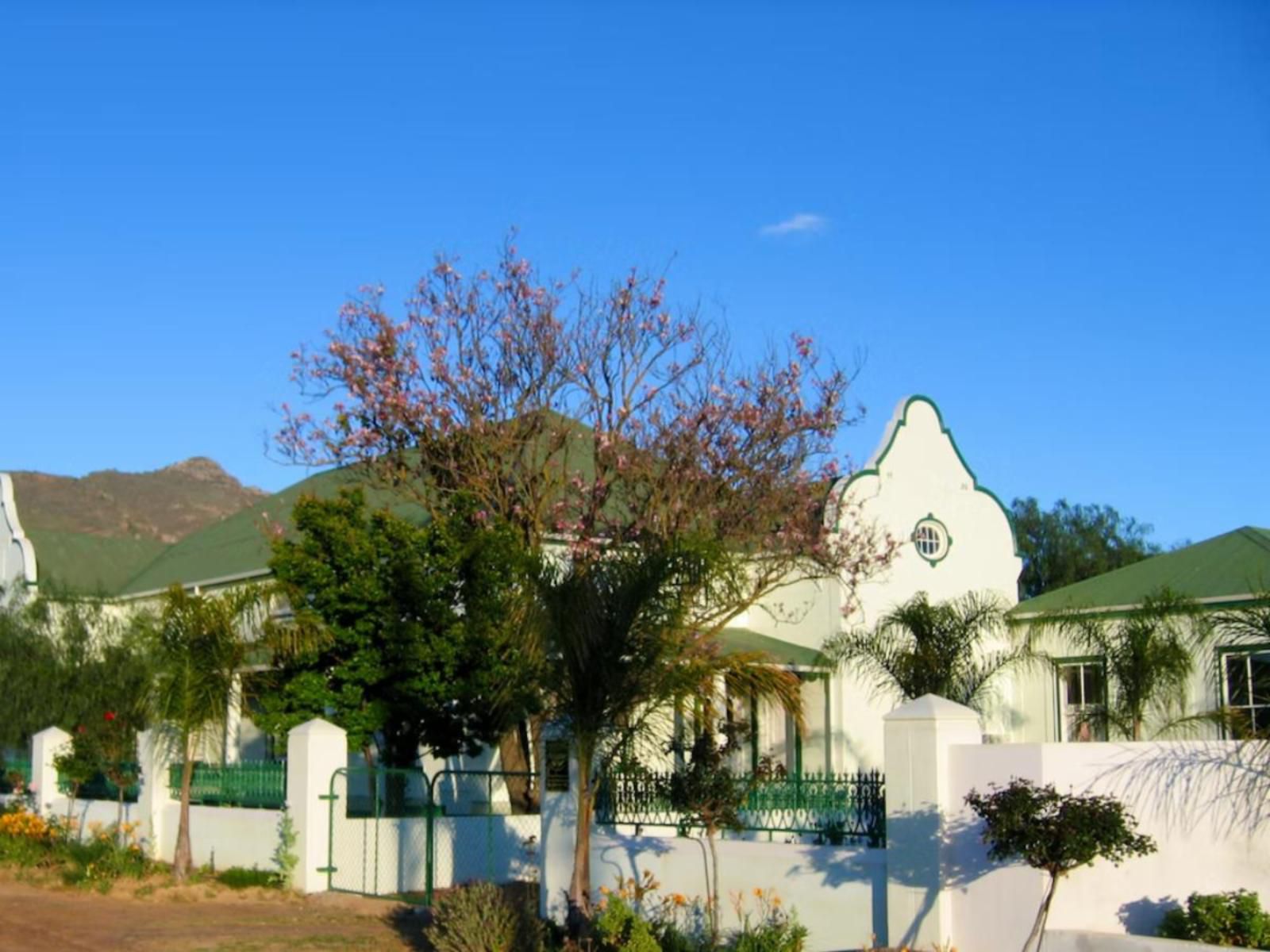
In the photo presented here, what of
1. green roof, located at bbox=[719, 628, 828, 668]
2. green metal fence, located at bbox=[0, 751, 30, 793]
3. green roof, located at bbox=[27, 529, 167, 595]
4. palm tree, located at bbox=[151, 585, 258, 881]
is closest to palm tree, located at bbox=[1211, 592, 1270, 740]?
green roof, located at bbox=[719, 628, 828, 668]

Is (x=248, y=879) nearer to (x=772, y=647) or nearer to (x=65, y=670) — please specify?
(x=65, y=670)

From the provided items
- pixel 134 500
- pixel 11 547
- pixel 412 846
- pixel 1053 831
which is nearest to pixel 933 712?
pixel 1053 831

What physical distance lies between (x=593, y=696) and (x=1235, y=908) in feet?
17.7

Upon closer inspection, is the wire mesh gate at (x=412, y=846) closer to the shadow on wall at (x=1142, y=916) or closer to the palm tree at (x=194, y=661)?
the palm tree at (x=194, y=661)

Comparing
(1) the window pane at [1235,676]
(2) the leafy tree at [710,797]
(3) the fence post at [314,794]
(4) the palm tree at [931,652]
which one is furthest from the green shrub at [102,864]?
(1) the window pane at [1235,676]

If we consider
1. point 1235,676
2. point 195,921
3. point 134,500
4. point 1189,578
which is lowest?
point 195,921

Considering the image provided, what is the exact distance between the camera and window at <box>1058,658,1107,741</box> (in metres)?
24.8

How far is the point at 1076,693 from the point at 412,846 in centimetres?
1270

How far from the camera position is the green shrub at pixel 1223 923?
11656 millimetres

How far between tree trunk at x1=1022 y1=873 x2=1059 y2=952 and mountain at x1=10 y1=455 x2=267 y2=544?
91106 millimetres

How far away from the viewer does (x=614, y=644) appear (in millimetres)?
13250

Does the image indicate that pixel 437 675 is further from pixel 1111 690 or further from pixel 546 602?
pixel 1111 690

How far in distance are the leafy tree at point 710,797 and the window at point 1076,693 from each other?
11234 millimetres

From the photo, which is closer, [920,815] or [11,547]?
[920,815]
